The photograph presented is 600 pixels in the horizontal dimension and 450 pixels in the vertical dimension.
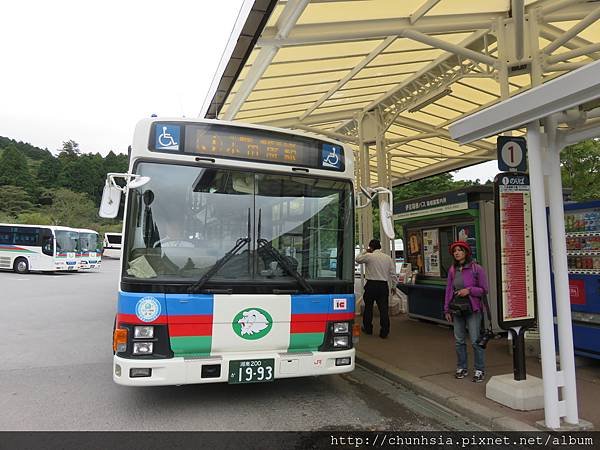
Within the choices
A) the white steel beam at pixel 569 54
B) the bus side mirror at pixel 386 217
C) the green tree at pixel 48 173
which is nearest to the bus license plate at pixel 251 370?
the bus side mirror at pixel 386 217

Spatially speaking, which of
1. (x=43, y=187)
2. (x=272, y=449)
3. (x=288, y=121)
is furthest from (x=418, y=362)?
(x=43, y=187)

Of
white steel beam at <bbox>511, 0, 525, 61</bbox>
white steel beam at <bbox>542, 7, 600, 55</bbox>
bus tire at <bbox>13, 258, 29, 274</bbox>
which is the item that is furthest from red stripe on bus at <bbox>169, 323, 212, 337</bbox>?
bus tire at <bbox>13, 258, 29, 274</bbox>

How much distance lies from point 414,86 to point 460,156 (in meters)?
6.02

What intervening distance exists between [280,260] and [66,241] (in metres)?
26.7

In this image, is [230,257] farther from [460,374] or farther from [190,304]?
[460,374]

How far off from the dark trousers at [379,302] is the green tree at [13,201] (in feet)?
228

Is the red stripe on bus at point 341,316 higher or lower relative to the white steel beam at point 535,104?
lower

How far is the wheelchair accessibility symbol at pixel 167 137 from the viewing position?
462 centimetres

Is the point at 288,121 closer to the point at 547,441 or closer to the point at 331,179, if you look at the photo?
the point at 331,179

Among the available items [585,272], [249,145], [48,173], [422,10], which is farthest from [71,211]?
A: [585,272]

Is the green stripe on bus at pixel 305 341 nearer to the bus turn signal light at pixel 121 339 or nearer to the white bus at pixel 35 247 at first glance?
the bus turn signal light at pixel 121 339

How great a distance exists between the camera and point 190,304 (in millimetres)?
4316

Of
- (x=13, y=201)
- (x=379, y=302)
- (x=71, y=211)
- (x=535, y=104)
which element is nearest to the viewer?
(x=535, y=104)

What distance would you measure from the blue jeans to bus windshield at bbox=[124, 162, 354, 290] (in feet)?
4.85
